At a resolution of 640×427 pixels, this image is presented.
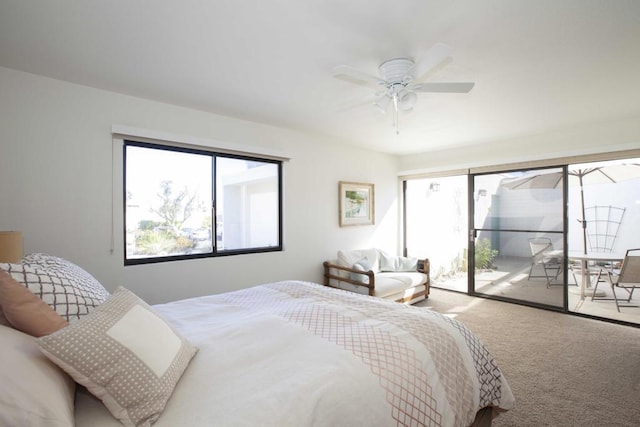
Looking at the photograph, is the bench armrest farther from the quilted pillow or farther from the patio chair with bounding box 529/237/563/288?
the patio chair with bounding box 529/237/563/288

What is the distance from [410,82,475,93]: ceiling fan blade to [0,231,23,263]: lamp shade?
2.82 metres

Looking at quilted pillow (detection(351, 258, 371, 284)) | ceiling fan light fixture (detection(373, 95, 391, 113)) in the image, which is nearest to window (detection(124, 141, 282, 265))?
quilted pillow (detection(351, 258, 371, 284))

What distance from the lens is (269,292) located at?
2328 millimetres

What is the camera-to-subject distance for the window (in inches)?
117

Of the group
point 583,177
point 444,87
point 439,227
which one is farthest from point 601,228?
point 444,87

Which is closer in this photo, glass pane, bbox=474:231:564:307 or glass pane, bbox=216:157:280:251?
glass pane, bbox=216:157:280:251

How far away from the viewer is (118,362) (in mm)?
961

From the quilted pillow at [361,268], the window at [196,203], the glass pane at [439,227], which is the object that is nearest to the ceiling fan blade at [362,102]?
the window at [196,203]

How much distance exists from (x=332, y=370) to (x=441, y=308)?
3641 mm

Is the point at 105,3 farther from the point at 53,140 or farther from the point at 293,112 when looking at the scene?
the point at 293,112

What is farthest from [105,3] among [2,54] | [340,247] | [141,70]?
[340,247]

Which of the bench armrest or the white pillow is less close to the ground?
the white pillow

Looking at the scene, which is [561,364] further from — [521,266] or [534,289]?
[521,266]

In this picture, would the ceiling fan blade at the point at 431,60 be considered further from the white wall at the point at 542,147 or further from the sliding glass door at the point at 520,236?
the sliding glass door at the point at 520,236
